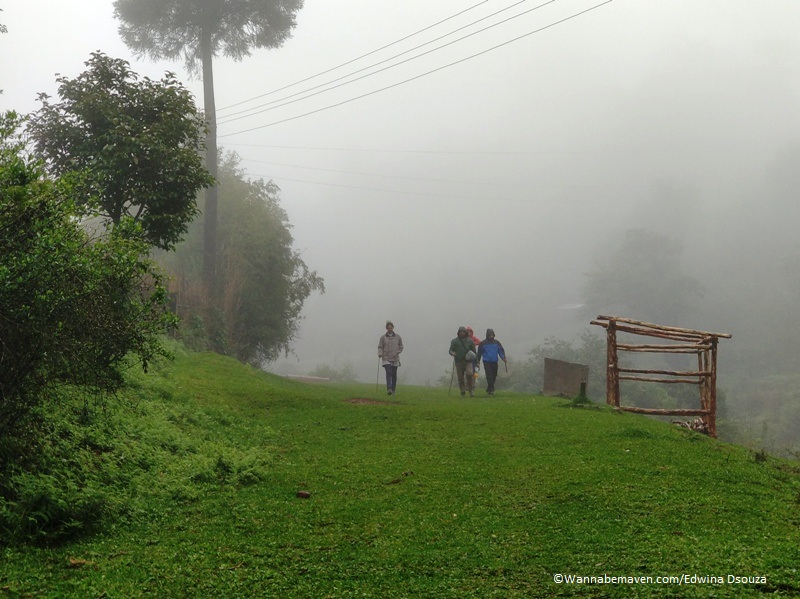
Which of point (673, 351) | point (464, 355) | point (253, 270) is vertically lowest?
point (464, 355)

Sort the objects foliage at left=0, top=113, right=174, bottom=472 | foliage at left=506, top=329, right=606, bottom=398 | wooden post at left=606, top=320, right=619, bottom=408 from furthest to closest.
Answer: foliage at left=506, top=329, right=606, bottom=398, wooden post at left=606, top=320, right=619, bottom=408, foliage at left=0, top=113, right=174, bottom=472

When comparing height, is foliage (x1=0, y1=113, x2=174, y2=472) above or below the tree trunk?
below

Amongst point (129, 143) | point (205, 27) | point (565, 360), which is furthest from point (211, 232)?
point (565, 360)

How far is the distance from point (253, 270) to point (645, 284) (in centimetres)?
6052

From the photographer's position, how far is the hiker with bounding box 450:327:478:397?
20094 millimetres

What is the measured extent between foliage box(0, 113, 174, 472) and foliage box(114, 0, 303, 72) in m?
28.7

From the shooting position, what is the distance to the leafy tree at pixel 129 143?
1397 centimetres

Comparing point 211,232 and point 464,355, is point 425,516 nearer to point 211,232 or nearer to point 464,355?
point 464,355

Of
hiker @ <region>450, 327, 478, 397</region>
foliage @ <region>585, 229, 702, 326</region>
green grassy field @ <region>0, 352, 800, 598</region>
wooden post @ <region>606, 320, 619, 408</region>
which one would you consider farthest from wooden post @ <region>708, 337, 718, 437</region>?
foliage @ <region>585, 229, 702, 326</region>

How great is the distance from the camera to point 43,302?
6879 millimetres

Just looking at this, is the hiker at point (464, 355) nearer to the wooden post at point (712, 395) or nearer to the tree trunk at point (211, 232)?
the wooden post at point (712, 395)

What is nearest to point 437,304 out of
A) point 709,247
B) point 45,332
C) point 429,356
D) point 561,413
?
point 429,356

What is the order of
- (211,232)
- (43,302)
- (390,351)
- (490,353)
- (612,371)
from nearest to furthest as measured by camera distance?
(43,302) < (612,371) < (390,351) < (490,353) < (211,232)

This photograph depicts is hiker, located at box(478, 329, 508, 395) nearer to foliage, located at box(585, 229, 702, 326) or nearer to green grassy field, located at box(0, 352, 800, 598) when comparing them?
green grassy field, located at box(0, 352, 800, 598)
